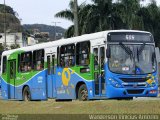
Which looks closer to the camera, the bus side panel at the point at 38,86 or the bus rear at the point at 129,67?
the bus rear at the point at 129,67

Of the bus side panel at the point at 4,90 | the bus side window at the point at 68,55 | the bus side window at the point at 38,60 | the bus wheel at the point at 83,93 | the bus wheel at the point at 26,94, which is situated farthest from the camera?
the bus side panel at the point at 4,90

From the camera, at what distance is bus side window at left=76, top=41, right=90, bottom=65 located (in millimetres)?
21123

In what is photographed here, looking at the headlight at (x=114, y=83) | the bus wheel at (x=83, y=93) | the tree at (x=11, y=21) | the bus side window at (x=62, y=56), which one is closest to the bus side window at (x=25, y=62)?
the bus side window at (x=62, y=56)

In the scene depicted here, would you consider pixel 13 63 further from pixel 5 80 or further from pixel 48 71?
pixel 48 71

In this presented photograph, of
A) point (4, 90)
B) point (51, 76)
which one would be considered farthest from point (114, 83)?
point (4, 90)

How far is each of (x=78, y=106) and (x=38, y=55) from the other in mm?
9690

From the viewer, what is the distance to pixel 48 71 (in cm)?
2481

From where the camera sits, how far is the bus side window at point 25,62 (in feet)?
88.3

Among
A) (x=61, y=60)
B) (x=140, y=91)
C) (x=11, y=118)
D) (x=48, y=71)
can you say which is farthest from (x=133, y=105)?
(x=48, y=71)

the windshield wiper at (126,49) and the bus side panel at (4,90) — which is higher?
the windshield wiper at (126,49)

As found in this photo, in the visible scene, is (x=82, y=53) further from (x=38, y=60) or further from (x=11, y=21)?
(x=11, y=21)

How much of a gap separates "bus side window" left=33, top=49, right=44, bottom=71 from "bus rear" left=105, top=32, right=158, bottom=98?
20.0 ft

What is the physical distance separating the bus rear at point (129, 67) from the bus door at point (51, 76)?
15.8 ft

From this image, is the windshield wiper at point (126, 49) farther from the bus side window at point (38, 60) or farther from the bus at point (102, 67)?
the bus side window at point (38, 60)
